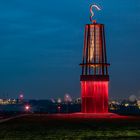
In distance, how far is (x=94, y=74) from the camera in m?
77.8

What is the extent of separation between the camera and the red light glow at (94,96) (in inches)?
3049

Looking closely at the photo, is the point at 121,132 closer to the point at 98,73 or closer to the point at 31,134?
the point at 31,134

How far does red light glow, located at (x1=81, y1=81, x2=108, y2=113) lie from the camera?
3049 inches

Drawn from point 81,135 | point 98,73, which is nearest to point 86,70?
point 98,73

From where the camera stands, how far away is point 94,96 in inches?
3054

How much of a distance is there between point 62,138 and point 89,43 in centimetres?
3946

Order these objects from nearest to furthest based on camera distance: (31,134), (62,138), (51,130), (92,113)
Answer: (62,138)
(31,134)
(51,130)
(92,113)

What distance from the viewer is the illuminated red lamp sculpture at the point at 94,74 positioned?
77.6 metres

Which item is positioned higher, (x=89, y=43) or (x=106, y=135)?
(x=89, y=43)

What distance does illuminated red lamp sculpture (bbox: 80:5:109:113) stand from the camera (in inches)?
3054

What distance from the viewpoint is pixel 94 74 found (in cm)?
7781

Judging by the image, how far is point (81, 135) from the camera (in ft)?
140

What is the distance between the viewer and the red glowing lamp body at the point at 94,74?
254 feet

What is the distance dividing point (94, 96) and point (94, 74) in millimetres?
2993
